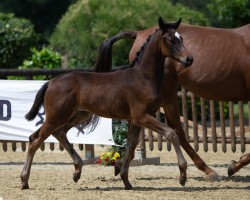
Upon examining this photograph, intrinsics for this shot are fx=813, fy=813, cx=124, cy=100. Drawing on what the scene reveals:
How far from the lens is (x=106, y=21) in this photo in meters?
21.8

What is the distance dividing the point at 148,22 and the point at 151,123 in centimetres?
1235

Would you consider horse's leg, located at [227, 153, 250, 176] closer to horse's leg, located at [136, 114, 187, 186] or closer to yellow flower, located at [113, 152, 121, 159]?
horse's leg, located at [136, 114, 187, 186]

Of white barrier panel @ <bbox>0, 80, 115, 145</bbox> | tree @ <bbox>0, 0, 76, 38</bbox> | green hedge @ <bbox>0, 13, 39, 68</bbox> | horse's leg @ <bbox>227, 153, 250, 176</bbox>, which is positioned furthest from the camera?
tree @ <bbox>0, 0, 76, 38</bbox>

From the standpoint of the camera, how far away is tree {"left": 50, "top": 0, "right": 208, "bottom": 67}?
21.6 m

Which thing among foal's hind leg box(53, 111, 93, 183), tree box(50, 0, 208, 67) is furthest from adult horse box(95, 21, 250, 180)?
tree box(50, 0, 208, 67)

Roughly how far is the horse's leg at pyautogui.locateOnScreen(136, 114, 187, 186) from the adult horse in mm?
1152

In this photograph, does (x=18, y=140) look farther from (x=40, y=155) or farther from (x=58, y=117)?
(x=58, y=117)

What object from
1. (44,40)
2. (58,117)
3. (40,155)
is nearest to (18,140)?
(40,155)

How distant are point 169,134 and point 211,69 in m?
1.67

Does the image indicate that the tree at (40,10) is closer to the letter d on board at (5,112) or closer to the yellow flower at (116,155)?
the letter d on board at (5,112)

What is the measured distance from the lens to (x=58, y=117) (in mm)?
9859

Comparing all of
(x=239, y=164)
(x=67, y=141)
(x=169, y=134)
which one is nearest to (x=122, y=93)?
(x=169, y=134)

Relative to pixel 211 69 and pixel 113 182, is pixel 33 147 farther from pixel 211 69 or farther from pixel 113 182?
pixel 211 69

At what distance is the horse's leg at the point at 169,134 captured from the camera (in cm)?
948
